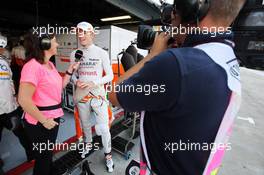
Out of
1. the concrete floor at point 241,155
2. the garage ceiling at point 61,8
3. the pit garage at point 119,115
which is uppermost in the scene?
the garage ceiling at point 61,8

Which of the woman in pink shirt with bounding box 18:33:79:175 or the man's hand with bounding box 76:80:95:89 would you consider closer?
the woman in pink shirt with bounding box 18:33:79:175

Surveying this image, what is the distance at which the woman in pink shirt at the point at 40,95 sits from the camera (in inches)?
42.5

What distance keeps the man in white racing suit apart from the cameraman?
123cm

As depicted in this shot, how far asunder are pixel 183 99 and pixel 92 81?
142 cm

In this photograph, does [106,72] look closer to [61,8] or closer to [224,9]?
[224,9]

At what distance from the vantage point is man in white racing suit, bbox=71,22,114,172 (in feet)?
5.66

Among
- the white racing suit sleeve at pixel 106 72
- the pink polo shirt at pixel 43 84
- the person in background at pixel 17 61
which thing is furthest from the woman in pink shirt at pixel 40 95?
the person in background at pixel 17 61

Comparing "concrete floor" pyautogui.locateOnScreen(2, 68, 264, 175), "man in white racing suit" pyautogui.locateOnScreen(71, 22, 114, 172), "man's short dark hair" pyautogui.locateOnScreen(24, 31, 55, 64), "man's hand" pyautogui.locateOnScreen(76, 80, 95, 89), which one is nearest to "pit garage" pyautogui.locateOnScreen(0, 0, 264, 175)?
"concrete floor" pyautogui.locateOnScreen(2, 68, 264, 175)

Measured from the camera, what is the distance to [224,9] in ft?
1.73

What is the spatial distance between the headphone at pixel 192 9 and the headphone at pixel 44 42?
1027 mm

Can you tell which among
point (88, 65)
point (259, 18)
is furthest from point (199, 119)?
point (88, 65)

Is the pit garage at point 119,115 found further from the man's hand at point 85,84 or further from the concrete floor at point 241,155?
the man's hand at point 85,84

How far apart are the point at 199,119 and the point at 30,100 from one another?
1.10 metres

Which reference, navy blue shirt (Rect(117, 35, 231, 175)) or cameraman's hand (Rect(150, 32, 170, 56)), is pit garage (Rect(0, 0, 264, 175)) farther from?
navy blue shirt (Rect(117, 35, 231, 175))
